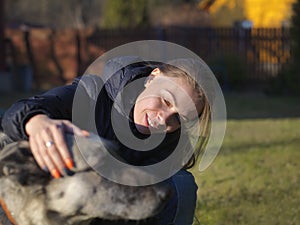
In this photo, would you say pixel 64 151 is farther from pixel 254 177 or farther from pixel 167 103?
pixel 254 177

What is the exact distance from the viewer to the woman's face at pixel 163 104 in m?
2.50

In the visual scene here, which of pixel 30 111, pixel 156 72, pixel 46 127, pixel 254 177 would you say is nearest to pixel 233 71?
pixel 254 177

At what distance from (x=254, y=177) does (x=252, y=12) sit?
24.6 meters

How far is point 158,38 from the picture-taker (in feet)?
66.6

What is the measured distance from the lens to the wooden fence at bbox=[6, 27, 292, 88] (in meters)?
18.7

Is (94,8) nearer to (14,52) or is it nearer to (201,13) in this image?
(201,13)

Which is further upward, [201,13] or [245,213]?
[245,213]

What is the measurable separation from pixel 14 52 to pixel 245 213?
53.8 feet

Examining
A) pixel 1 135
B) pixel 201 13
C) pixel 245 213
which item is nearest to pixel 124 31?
pixel 201 13

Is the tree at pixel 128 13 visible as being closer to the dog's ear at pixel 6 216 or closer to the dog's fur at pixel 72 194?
the dog's ear at pixel 6 216

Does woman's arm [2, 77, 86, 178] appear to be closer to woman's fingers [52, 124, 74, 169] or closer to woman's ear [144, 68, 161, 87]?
woman's fingers [52, 124, 74, 169]

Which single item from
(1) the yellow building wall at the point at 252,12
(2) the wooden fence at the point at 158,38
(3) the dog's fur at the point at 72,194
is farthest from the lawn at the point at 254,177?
(1) the yellow building wall at the point at 252,12

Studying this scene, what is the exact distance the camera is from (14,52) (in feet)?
67.7

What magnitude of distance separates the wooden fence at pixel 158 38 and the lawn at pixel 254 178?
303 inches
